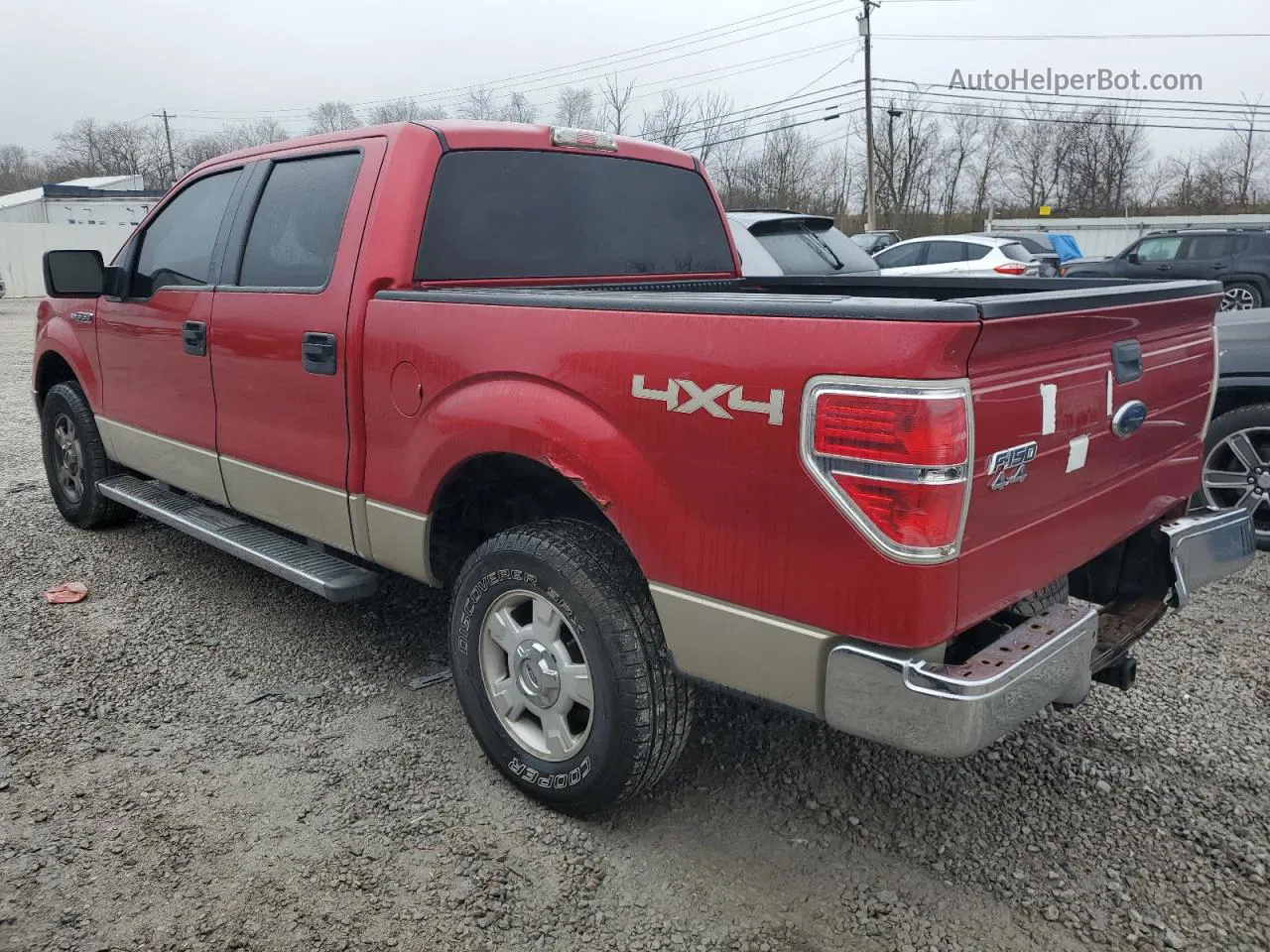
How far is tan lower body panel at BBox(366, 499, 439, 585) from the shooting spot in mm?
3235

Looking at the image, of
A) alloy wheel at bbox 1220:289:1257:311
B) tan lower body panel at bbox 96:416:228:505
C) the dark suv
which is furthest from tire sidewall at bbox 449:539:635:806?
alloy wheel at bbox 1220:289:1257:311

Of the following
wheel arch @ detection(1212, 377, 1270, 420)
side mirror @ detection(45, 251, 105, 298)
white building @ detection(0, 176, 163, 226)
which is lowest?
wheel arch @ detection(1212, 377, 1270, 420)

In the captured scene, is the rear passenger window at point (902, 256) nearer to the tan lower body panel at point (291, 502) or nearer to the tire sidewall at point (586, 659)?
the tan lower body panel at point (291, 502)

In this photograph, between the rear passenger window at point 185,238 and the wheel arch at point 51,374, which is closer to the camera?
the rear passenger window at point 185,238

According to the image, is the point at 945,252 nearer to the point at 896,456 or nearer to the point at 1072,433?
the point at 1072,433

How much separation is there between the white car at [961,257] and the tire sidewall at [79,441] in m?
12.0

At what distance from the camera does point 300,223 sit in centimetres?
375

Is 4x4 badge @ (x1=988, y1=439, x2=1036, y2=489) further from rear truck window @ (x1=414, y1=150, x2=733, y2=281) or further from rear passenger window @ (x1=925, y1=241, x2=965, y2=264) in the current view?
rear passenger window @ (x1=925, y1=241, x2=965, y2=264)

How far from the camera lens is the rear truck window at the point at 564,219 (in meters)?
3.44

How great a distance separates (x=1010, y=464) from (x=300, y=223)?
108 inches

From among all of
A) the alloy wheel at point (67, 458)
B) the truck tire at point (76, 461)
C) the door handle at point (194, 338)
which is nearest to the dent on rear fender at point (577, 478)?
the door handle at point (194, 338)

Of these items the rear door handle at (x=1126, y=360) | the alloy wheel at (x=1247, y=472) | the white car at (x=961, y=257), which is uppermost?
the rear door handle at (x=1126, y=360)

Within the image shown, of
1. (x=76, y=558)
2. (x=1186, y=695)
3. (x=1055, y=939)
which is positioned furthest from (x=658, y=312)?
(x=76, y=558)

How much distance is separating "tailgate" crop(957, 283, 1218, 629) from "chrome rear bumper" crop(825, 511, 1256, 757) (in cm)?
11
